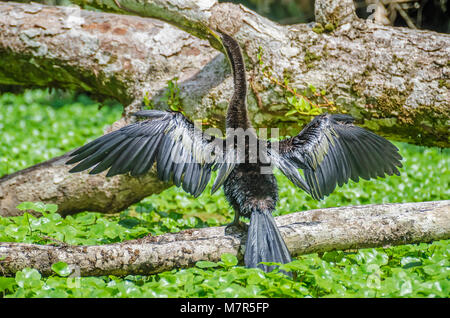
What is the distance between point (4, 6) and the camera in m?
5.16

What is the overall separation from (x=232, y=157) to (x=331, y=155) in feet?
2.58

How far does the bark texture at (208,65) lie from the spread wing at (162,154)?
1.17 m

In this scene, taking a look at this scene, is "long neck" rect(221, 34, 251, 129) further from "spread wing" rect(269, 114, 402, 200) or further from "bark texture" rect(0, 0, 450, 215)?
"bark texture" rect(0, 0, 450, 215)

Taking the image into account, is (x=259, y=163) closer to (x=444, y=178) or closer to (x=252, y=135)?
(x=252, y=135)

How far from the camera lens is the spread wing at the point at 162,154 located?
3436 mm

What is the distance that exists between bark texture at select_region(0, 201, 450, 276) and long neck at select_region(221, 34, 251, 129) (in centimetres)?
76

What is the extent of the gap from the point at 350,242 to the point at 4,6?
13.6 ft

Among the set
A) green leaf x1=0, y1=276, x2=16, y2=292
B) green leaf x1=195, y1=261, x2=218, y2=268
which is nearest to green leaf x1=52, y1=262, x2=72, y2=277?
green leaf x1=0, y1=276, x2=16, y2=292

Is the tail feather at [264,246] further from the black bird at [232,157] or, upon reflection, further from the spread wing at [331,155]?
the spread wing at [331,155]

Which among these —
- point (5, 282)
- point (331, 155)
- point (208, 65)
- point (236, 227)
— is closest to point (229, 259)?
point (236, 227)

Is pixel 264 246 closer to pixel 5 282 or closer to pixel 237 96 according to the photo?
pixel 237 96

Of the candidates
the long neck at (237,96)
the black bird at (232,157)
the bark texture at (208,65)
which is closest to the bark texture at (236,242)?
the black bird at (232,157)

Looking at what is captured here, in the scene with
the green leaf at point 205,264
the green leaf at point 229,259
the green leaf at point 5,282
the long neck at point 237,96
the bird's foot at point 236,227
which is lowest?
the green leaf at point 5,282

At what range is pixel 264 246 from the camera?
9.80ft
